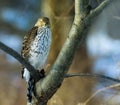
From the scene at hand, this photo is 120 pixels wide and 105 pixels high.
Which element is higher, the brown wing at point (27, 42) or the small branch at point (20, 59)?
the small branch at point (20, 59)

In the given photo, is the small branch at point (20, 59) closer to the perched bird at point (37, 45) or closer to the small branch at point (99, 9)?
the small branch at point (99, 9)

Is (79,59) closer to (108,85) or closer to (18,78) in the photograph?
(18,78)

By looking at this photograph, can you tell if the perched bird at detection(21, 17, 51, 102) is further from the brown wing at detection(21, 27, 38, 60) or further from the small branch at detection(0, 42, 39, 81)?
the small branch at detection(0, 42, 39, 81)

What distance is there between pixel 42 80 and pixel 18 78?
16.4 ft

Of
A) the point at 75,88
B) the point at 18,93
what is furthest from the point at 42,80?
the point at 18,93

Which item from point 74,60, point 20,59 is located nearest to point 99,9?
point 20,59

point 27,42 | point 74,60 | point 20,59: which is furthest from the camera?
point 74,60

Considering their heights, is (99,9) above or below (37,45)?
above

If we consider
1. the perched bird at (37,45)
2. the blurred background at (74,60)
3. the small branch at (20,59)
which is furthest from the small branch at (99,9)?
the blurred background at (74,60)

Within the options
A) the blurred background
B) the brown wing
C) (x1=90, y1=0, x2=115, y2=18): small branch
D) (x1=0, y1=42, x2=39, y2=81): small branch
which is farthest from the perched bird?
the blurred background

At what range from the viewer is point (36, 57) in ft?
12.2

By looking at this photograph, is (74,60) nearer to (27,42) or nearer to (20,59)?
(27,42)

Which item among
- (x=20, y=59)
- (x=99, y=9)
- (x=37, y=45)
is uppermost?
(x=99, y=9)

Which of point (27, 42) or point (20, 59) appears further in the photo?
point (27, 42)
